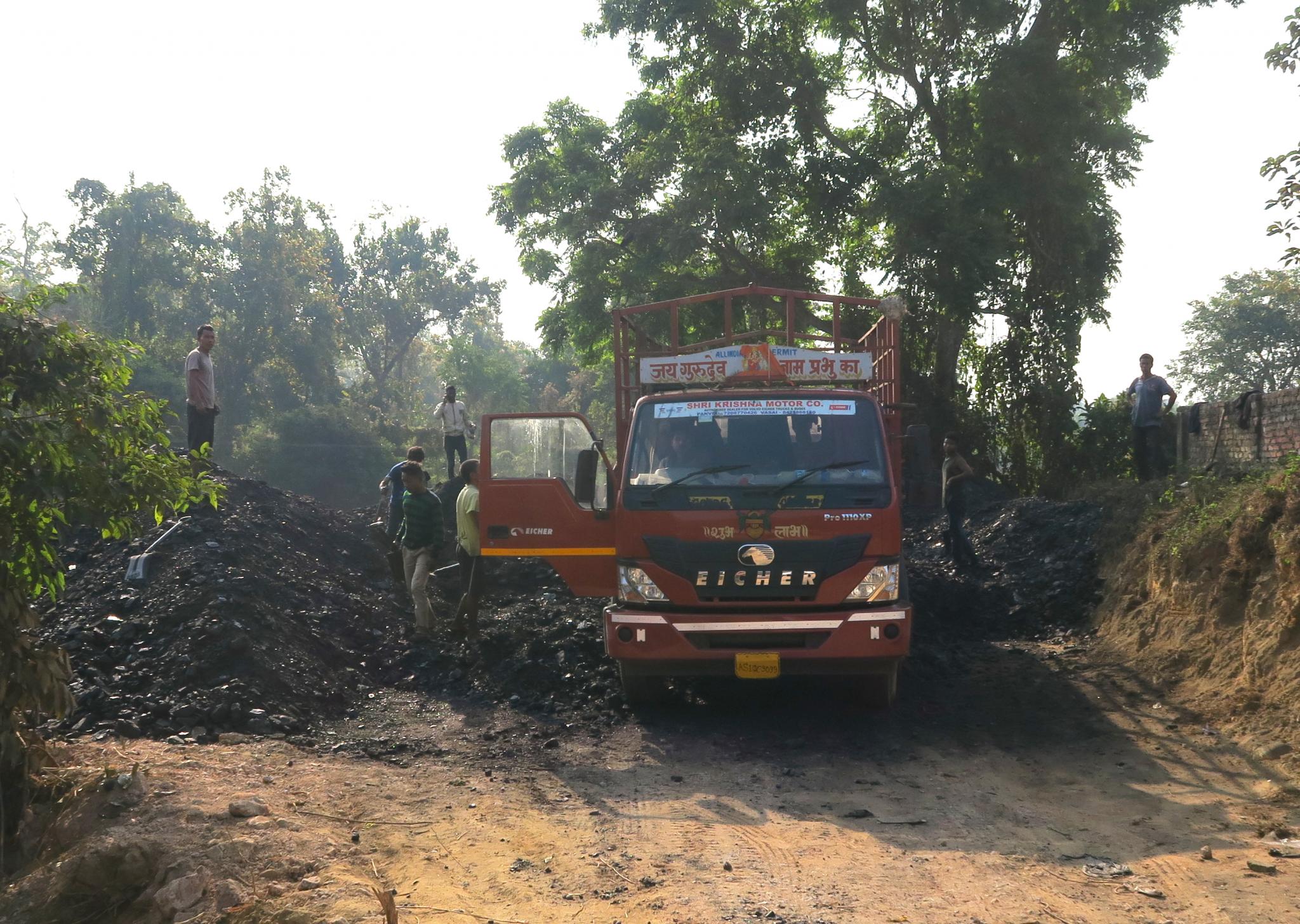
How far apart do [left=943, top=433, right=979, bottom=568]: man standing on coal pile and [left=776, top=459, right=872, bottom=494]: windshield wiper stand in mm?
5726

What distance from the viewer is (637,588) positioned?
7527 millimetres

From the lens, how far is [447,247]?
192ft

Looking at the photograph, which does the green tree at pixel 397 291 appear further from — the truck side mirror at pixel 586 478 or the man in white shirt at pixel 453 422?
the truck side mirror at pixel 586 478

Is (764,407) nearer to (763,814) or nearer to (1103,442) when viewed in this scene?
(763,814)

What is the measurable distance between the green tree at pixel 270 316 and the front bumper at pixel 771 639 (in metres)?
41.0

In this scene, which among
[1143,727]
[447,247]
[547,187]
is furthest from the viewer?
[447,247]

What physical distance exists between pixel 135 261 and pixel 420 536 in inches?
1587

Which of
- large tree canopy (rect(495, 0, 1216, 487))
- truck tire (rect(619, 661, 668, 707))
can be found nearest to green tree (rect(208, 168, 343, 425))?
large tree canopy (rect(495, 0, 1216, 487))

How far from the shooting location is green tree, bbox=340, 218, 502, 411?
56.2 m

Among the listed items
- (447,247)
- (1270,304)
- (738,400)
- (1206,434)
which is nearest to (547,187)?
(1206,434)

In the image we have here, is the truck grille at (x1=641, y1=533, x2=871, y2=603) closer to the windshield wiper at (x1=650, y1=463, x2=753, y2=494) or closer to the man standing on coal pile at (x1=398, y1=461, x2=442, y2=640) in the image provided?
the windshield wiper at (x1=650, y1=463, x2=753, y2=494)

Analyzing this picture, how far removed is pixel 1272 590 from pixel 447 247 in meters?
53.9

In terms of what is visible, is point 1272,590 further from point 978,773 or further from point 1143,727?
point 978,773

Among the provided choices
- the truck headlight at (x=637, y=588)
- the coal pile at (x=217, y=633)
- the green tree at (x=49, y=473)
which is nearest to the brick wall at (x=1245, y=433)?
the truck headlight at (x=637, y=588)
